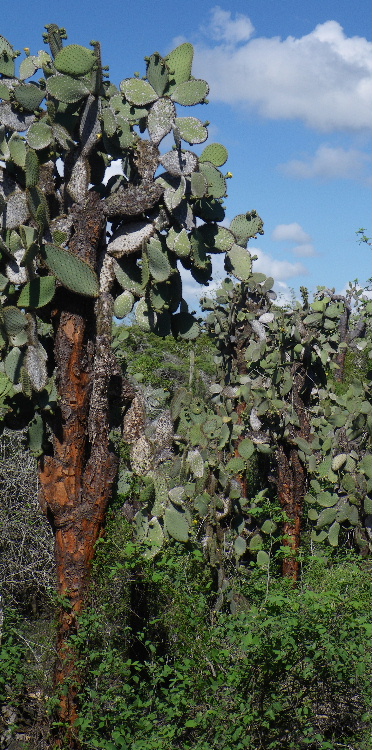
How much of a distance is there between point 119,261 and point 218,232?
0.52m

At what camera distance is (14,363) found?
3.37 meters

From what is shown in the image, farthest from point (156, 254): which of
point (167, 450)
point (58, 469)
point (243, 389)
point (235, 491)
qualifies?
point (243, 389)

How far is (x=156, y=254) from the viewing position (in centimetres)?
338

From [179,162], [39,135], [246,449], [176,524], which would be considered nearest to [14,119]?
[39,135]

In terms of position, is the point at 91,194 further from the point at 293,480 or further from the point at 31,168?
the point at 293,480

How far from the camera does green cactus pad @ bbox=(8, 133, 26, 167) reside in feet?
11.0

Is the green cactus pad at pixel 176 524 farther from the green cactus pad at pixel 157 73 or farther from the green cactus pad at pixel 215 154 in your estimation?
the green cactus pad at pixel 157 73

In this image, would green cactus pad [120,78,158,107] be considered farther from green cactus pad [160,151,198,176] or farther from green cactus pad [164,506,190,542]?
green cactus pad [164,506,190,542]

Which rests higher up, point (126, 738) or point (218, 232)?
point (218, 232)

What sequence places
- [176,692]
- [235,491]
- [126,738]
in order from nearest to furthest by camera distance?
[126,738] → [176,692] → [235,491]

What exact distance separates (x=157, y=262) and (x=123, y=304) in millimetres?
257

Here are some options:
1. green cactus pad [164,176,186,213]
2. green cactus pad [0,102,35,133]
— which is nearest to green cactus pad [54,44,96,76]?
green cactus pad [0,102,35,133]

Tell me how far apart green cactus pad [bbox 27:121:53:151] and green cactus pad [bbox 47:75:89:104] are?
5.5 inches

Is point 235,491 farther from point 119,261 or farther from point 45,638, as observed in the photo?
point 119,261
